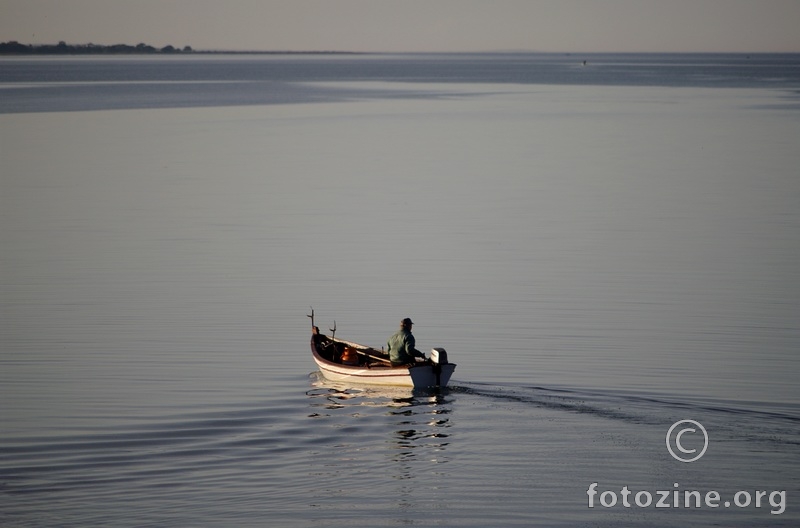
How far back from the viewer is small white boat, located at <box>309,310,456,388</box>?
1881 centimetres

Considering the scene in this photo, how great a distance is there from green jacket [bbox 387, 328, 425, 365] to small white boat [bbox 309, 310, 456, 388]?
211 millimetres

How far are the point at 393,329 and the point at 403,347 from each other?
3756 mm

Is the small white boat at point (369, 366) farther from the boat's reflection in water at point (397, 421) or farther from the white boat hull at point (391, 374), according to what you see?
the boat's reflection in water at point (397, 421)

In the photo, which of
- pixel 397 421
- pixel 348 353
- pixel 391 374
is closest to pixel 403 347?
pixel 391 374

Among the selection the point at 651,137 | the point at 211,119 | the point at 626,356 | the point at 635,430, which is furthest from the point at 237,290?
the point at 211,119

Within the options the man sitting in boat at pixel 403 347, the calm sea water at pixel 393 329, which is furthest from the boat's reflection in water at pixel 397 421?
the man sitting in boat at pixel 403 347

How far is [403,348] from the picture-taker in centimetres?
1931

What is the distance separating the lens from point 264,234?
33125 millimetres

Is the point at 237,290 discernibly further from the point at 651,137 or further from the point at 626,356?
the point at 651,137

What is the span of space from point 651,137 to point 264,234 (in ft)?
113

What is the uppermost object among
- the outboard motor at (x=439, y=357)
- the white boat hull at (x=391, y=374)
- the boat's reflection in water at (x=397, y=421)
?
the outboard motor at (x=439, y=357)

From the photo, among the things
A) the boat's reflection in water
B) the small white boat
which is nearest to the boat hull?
the small white boat

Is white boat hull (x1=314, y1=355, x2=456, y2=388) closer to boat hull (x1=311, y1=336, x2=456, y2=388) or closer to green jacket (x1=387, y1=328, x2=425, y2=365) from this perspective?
boat hull (x1=311, y1=336, x2=456, y2=388)

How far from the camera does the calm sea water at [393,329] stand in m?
14.6
